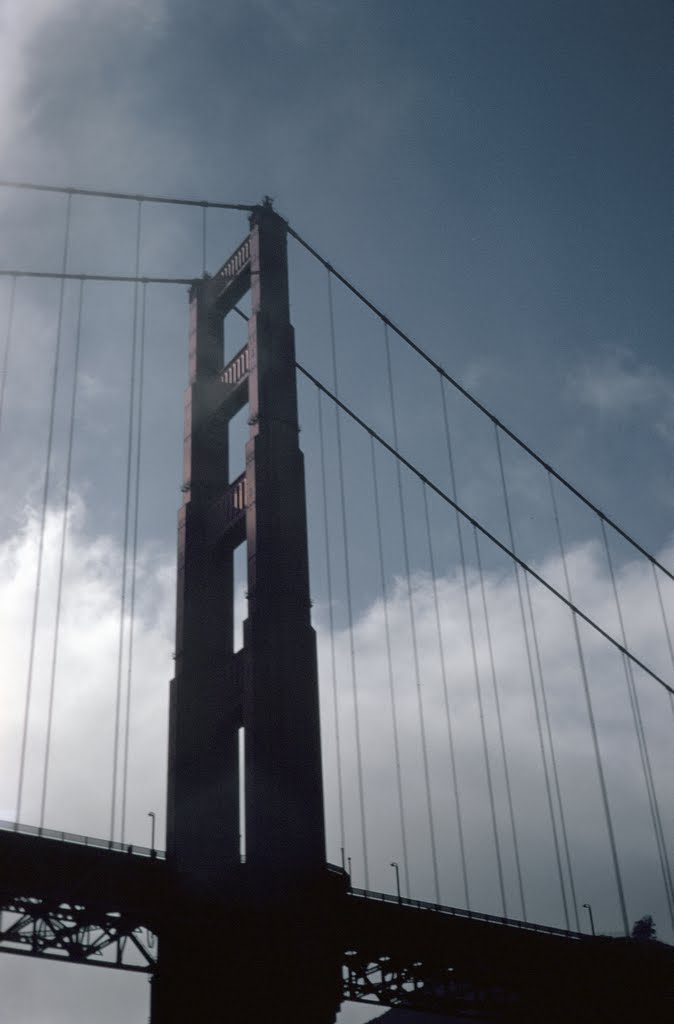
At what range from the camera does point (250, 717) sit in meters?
32.0

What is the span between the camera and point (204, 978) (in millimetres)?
29672

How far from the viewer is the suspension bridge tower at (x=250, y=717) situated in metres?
29.7

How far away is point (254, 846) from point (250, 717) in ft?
12.2

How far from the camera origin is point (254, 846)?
98.6ft

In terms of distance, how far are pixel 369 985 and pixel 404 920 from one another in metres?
2.96

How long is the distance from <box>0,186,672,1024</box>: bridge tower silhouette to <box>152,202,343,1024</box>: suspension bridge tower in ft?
0.19

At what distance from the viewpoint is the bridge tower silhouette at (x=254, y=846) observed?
97.6 feet

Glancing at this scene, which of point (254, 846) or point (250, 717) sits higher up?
point (250, 717)

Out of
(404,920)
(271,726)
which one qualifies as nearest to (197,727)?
(271,726)

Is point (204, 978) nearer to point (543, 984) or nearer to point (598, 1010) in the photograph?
point (543, 984)

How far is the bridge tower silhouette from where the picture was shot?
29750mm

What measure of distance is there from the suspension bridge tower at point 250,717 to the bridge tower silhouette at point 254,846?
2.2 inches

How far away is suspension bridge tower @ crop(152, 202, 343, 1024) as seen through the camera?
29.7 metres

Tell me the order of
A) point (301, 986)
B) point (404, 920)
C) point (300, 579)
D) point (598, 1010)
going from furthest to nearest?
point (598, 1010), point (404, 920), point (300, 579), point (301, 986)
